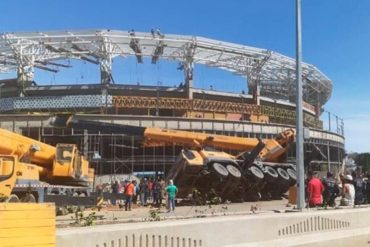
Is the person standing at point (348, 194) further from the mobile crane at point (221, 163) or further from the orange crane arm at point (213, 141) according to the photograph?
the orange crane arm at point (213, 141)

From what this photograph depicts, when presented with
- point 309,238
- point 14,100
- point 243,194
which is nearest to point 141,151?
point 14,100

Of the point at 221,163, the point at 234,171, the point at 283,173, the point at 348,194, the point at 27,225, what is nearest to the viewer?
the point at 27,225

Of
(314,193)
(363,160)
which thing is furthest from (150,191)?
(363,160)

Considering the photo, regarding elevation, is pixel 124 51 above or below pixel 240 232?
above

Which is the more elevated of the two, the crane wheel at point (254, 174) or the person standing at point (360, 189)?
the crane wheel at point (254, 174)

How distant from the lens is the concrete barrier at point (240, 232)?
690 cm

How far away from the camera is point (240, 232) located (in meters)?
8.98

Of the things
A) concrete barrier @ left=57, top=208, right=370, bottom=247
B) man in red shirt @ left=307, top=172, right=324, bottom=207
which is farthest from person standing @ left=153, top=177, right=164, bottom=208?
concrete barrier @ left=57, top=208, right=370, bottom=247

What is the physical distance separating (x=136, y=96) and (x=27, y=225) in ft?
172

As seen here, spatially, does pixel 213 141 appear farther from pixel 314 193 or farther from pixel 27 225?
pixel 27 225

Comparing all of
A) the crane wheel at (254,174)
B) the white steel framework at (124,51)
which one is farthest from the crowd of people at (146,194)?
the white steel framework at (124,51)

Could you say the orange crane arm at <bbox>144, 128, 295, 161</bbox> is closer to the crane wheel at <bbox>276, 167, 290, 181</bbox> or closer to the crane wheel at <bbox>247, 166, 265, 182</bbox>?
the crane wheel at <bbox>276, 167, 290, 181</bbox>

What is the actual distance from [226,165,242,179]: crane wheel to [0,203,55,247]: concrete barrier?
21534 mm

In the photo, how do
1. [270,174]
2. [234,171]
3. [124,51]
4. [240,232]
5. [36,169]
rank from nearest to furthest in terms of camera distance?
1. [240,232]
2. [36,169]
3. [234,171]
4. [270,174]
5. [124,51]
